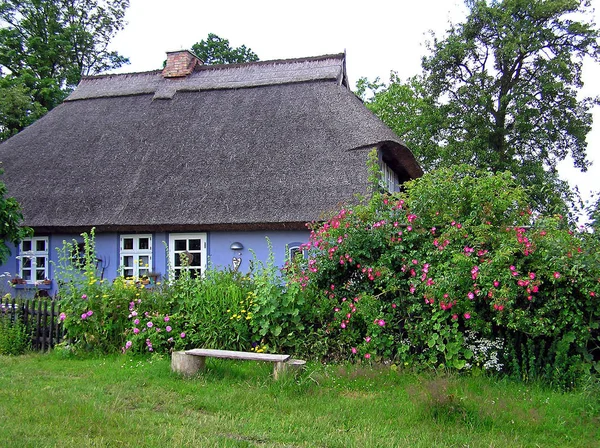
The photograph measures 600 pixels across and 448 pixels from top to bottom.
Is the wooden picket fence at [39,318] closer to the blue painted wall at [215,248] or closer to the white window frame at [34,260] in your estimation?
the blue painted wall at [215,248]

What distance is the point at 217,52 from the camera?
120 ft

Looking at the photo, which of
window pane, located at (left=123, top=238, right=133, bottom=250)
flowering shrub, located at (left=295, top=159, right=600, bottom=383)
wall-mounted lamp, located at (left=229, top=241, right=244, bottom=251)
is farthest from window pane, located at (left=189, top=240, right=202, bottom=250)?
flowering shrub, located at (left=295, top=159, right=600, bottom=383)

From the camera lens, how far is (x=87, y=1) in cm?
2853

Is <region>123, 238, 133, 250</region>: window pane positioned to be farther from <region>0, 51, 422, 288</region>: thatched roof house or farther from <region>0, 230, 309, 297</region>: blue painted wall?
<region>0, 51, 422, 288</region>: thatched roof house

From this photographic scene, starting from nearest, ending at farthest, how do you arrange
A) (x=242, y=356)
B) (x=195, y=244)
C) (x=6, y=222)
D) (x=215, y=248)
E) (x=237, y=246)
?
(x=242, y=356) → (x=6, y=222) → (x=237, y=246) → (x=215, y=248) → (x=195, y=244)

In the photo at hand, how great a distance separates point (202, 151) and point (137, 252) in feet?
10.5

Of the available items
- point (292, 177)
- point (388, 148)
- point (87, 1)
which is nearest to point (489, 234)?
point (292, 177)

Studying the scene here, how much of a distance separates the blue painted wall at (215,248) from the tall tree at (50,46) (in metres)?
11.5

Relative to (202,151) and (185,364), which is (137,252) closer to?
(202,151)

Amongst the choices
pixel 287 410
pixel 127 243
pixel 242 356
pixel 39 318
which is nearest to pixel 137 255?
pixel 127 243

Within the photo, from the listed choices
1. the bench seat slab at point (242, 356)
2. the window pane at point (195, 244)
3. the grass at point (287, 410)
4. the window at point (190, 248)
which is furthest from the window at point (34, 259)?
the bench seat slab at point (242, 356)

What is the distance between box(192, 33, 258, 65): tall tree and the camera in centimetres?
3634

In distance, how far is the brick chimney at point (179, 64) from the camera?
17.9 m

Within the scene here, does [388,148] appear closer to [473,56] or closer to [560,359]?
[560,359]
